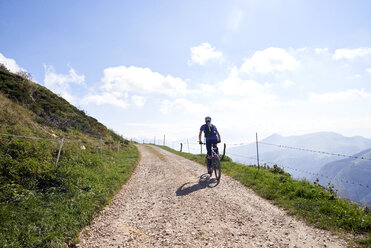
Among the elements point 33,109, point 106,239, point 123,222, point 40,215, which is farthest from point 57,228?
point 33,109

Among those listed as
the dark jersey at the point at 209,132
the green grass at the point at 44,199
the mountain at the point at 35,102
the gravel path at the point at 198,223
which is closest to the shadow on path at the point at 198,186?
the gravel path at the point at 198,223

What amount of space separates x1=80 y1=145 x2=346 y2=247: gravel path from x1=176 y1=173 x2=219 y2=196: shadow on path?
0.04 meters

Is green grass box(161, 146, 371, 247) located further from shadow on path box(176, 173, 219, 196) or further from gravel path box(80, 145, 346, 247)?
shadow on path box(176, 173, 219, 196)

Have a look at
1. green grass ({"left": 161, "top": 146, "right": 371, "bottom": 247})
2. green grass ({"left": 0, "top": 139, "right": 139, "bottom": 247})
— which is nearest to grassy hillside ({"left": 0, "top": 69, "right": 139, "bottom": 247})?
green grass ({"left": 0, "top": 139, "right": 139, "bottom": 247})

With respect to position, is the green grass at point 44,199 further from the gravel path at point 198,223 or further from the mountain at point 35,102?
the mountain at point 35,102

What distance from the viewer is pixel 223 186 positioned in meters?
8.65

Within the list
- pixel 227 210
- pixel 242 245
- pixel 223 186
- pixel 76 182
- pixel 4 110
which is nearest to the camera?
pixel 242 245

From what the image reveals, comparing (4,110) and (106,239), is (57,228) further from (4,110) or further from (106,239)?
(4,110)

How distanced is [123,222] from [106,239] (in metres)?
0.92

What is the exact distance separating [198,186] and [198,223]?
3.63 metres

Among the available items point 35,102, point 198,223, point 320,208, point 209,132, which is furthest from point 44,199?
point 35,102

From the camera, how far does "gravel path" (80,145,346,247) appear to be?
4.23 m

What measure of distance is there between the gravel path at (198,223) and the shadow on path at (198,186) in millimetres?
45

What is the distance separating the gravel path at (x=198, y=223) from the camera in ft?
13.9
